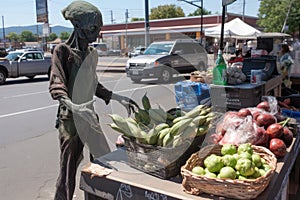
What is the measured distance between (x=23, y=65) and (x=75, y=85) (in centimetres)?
1348

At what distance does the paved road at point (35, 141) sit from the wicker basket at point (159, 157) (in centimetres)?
38

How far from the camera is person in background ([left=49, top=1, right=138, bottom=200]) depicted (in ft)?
6.38

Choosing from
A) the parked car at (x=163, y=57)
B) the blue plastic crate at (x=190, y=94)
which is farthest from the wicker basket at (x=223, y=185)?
the parked car at (x=163, y=57)

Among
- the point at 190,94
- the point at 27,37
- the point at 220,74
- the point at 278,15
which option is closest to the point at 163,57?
the point at 220,74

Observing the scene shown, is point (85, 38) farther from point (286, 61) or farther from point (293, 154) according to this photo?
point (286, 61)


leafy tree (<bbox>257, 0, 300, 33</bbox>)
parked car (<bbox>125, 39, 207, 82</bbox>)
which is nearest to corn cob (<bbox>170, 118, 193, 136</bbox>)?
parked car (<bbox>125, 39, 207, 82</bbox>)

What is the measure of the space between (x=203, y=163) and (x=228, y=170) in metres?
0.22

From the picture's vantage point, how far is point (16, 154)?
4.67 meters

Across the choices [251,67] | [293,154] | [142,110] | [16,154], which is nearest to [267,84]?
[251,67]

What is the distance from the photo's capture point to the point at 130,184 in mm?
1778

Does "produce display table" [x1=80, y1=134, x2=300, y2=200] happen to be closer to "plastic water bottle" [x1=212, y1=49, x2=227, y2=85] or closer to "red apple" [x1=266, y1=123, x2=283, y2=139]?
"red apple" [x1=266, y1=123, x2=283, y2=139]

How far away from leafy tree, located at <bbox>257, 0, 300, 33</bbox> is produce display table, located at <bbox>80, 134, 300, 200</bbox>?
44906mm

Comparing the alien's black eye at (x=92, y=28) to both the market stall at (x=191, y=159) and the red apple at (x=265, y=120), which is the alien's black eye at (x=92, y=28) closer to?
the market stall at (x=191, y=159)

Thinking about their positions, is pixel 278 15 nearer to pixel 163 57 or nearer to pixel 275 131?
pixel 163 57
